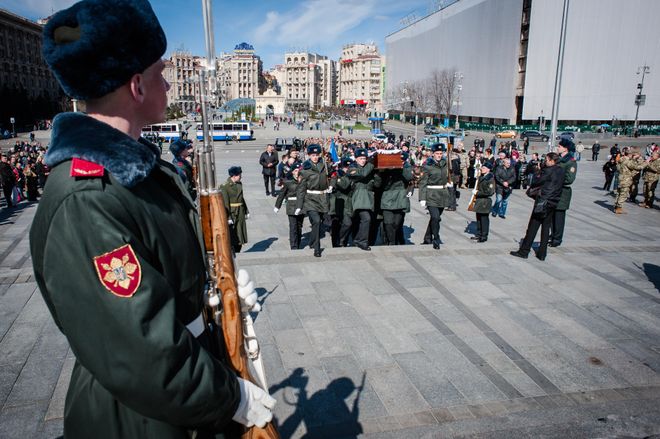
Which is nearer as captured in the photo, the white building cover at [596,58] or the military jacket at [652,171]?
the military jacket at [652,171]

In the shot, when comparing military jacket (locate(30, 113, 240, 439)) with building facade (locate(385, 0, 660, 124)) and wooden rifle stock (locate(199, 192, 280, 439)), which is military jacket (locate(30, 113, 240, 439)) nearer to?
wooden rifle stock (locate(199, 192, 280, 439))

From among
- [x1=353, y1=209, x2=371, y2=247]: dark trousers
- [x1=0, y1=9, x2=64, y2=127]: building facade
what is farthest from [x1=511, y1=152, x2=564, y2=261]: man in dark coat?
[x1=0, y1=9, x2=64, y2=127]: building facade

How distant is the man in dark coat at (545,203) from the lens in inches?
344

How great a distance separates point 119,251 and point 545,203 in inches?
348

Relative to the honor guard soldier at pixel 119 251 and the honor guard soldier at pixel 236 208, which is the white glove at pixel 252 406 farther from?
the honor guard soldier at pixel 236 208

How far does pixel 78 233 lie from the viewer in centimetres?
121

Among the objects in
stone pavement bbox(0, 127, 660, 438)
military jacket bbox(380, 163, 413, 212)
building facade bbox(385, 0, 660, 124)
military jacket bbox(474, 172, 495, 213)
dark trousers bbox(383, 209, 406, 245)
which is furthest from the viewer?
building facade bbox(385, 0, 660, 124)

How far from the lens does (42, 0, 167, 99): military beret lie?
1.30 m

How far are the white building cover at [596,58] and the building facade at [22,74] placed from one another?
223 feet

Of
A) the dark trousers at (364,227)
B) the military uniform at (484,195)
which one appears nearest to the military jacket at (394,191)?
the dark trousers at (364,227)

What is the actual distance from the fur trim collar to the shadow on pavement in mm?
3199

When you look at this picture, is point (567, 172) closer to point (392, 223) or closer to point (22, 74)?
point (392, 223)

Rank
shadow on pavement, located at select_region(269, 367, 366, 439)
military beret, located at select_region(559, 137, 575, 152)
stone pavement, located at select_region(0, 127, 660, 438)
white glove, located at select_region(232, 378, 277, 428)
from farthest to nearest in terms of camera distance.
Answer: military beret, located at select_region(559, 137, 575, 152)
stone pavement, located at select_region(0, 127, 660, 438)
shadow on pavement, located at select_region(269, 367, 366, 439)
white glove, located at select_region(232, 378, 277, 428)

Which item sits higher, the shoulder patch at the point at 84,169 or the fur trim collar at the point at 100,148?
the fur trim collar at the point at 100,148
